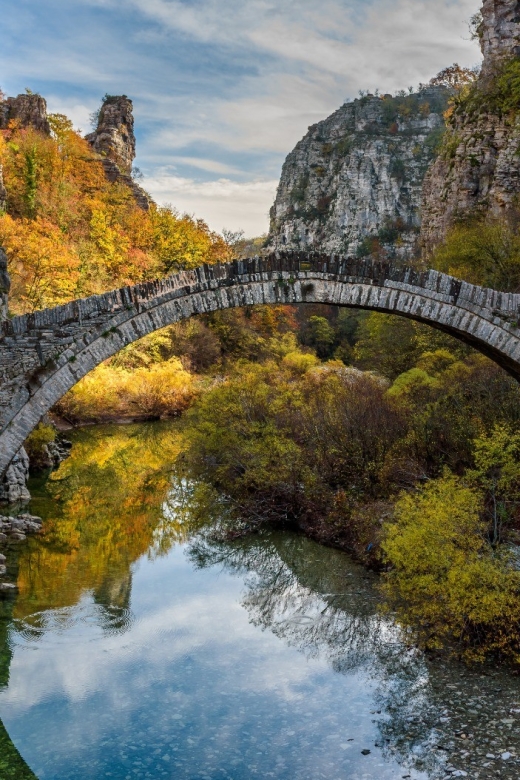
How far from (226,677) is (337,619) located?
2.34 m

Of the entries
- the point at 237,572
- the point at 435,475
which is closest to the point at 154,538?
the point at 237,572

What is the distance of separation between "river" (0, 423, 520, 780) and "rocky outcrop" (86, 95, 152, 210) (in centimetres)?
4904

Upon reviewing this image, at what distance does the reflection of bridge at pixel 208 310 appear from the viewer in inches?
332

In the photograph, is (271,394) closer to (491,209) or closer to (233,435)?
(233,435)

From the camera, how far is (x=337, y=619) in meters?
10.9

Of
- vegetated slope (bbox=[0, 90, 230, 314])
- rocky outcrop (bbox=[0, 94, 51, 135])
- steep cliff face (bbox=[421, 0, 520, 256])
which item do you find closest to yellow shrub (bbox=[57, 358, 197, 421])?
vegetated slope (bbox=[0, 90, 230, 314])

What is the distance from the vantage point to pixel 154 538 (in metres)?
15.8

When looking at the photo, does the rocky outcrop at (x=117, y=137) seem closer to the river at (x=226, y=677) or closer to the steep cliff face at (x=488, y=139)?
the steep cliff face at (x=488, y=139)

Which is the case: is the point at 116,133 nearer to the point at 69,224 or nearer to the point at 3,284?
the point at 69,224

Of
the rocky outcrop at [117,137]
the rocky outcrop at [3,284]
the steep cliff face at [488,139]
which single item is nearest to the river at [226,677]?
the rocky outcrop at [3,284]

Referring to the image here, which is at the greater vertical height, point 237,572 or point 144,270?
point 144,270

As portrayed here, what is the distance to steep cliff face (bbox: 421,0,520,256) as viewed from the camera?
28794mm

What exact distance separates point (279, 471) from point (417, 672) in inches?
275

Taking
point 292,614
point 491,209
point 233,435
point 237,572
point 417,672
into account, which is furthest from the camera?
point 491,209
